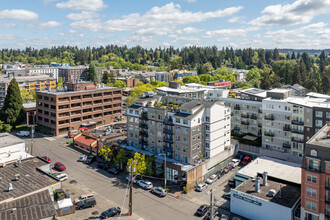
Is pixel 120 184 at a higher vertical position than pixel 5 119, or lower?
lower

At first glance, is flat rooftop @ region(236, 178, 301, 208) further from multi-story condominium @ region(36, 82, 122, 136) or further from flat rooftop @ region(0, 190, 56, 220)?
multi-story condominium @ region(36, 82, 122, 136)

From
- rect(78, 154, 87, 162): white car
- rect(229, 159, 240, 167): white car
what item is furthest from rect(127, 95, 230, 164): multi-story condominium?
rect(78, 154, 87, 162): white car

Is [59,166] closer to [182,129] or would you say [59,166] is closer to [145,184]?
[145,184]

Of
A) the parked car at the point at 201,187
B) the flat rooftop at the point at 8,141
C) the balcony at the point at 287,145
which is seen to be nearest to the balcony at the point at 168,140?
the parked car at the point at 201,187

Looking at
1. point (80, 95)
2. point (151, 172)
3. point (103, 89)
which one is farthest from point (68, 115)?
point (151, 172)

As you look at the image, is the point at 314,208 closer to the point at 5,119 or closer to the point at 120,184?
the point at 120,184
